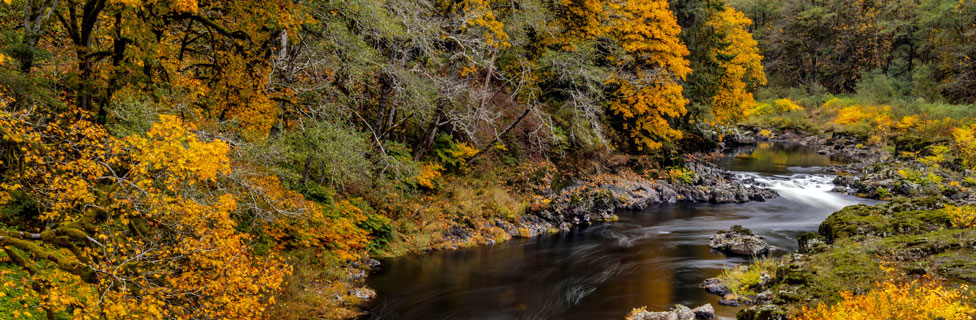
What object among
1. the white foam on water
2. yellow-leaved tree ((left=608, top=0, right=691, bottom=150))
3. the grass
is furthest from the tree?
the white foam on water

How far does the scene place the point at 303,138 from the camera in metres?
11.4

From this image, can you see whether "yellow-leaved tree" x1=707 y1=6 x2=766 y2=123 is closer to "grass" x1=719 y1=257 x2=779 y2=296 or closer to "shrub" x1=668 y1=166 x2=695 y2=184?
"shrub" x1=668 y1=166 x2=695 y2=184

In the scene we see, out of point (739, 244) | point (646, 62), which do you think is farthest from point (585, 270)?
point (646, 62)

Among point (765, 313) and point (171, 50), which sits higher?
point (171, 50)

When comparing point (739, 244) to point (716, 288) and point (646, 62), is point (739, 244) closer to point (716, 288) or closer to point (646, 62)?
point (716, 288)

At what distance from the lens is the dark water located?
38.6 feet

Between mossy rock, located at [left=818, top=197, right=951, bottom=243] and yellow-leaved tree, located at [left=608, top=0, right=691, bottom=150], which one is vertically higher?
yellow-leaved tree, located at [left=608, top=0, right=691, bottom=150]

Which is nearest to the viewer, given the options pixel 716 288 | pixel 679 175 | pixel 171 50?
pixel 171 50

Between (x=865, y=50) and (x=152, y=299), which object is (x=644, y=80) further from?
(x=865, y=50)

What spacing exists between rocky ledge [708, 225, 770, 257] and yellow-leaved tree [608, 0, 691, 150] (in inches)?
268

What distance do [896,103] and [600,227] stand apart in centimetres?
3240

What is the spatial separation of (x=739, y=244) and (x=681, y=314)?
248 inches

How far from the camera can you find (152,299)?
21.2 feet

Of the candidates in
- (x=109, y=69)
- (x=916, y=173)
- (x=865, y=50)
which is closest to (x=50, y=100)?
(x=109, y=69)
